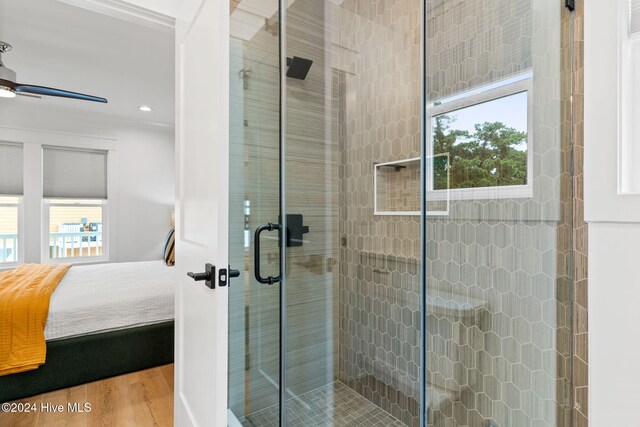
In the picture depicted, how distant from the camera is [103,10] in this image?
5.27 ft

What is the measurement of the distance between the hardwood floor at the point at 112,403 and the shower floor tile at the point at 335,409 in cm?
103

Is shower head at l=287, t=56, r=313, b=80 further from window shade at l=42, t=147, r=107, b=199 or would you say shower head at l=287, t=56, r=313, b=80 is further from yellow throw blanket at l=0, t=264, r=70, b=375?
window shade at l=42, t=147, r=107, b=199

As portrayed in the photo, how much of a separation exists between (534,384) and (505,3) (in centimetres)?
95

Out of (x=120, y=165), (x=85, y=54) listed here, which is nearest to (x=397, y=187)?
(x=85, y=54)

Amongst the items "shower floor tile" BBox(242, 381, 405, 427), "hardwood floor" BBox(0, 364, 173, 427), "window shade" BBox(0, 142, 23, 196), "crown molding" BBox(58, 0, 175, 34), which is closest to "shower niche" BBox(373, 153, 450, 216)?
"shower floor tile" BBox(242, 381, 405, 427)

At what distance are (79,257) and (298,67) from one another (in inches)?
186

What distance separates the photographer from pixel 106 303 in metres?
2.45

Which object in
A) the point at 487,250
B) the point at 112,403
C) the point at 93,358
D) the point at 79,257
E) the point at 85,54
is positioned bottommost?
the point at 112,403

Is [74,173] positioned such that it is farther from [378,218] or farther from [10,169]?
[378,218]

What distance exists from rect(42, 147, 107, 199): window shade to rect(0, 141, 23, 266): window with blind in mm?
260

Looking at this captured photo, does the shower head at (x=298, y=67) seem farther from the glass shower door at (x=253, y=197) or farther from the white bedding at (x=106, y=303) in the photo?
the white bedding at (x=106, y=303)

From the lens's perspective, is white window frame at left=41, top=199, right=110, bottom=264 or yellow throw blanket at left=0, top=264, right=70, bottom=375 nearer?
yellow throw blanket at left=0, top=264, right=70, bottom=375

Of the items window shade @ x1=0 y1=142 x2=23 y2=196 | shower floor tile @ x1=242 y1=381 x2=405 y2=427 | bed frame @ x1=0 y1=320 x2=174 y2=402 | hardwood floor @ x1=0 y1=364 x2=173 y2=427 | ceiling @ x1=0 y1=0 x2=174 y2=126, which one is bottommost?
hardwood floor @ x1=0 y1=364 x2=173 y2=427

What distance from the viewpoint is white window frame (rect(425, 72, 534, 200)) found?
810mm
